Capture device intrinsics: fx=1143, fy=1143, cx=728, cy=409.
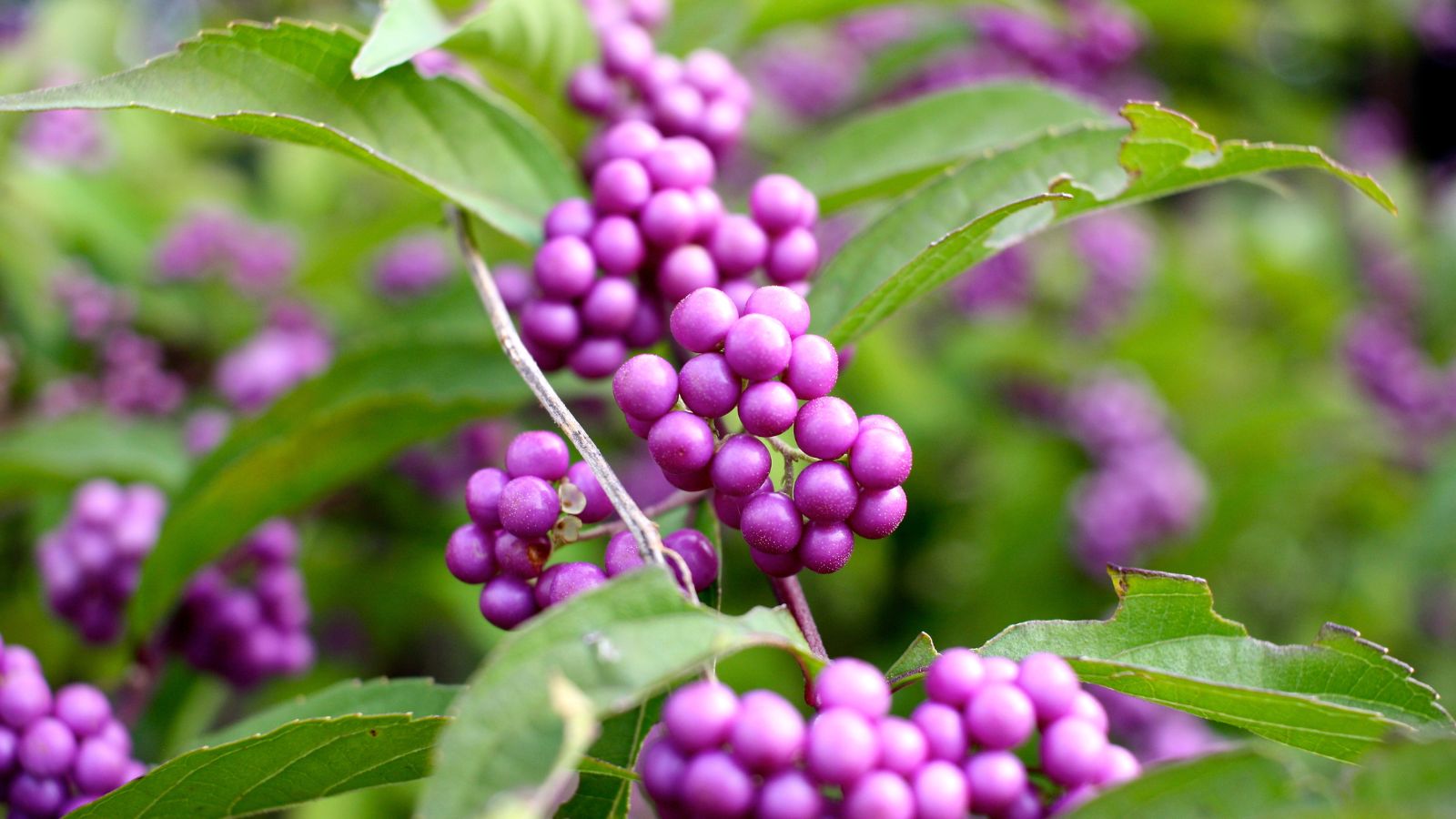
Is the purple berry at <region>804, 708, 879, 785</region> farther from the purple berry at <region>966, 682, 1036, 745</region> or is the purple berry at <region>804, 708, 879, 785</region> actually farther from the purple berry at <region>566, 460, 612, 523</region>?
the purple berry at <region>566, 460, 612, 523</region>

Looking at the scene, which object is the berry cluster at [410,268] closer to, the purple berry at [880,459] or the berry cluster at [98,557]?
the berry cluster at [98,557]

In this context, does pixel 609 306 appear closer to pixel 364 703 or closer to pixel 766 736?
pixel 364 703

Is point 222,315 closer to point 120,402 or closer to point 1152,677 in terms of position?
point 120,402

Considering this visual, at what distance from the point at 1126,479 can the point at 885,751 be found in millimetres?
2836

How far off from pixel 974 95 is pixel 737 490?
1.10 meters

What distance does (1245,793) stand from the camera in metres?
0.97

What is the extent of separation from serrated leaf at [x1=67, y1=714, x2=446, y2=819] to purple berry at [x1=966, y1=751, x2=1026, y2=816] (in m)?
0.56

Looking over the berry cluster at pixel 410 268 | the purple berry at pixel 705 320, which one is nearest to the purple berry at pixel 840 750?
the purple berry at pixel 705 320

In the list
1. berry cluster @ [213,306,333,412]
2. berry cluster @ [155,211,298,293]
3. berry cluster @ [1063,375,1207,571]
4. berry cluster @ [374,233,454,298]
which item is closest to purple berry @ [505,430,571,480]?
berry cluster @ [213,306,333,412]

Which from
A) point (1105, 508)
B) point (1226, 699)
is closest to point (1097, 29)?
point (1105, 508)

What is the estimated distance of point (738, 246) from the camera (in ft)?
5.32

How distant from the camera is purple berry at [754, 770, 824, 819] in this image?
971 mm

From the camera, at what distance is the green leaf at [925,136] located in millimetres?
1965

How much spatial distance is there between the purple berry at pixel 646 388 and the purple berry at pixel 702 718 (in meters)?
0.35
